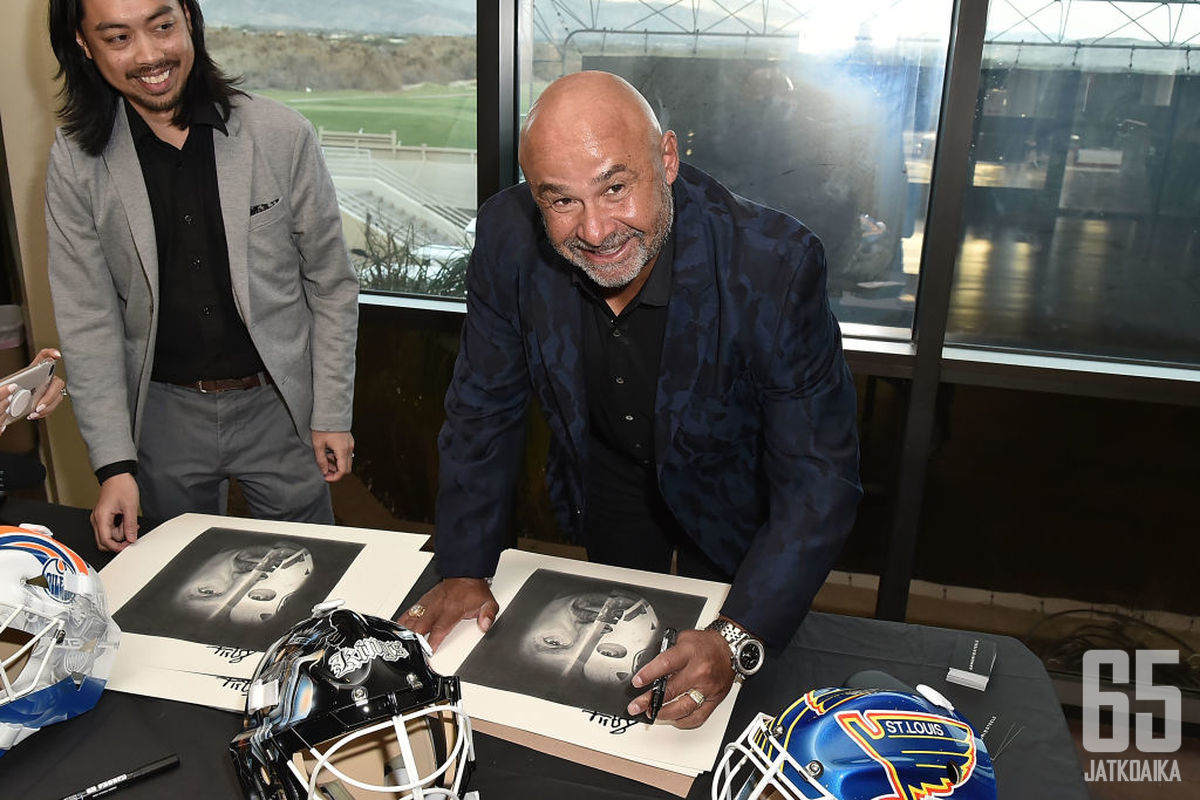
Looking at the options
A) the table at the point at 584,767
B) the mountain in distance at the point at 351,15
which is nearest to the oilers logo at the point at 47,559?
the table at the point at 584,767

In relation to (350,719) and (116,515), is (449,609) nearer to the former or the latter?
(350,719)

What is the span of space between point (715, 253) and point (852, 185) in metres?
1.27

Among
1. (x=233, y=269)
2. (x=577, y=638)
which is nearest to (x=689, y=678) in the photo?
(x=577, y=638)

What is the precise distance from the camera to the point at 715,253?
1353 millimetres

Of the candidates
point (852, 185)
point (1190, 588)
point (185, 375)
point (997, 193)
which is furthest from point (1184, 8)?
point (185, 375)

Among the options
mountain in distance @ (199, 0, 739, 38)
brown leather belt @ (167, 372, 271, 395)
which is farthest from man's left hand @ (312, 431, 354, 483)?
mountain in distance @ (199, 0, 739, 38)

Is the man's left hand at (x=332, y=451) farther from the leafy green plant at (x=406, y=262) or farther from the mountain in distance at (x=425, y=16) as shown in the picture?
the mountain in distance at (x=425, y=16)

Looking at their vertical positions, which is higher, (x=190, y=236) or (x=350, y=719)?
(x=190, y=236)

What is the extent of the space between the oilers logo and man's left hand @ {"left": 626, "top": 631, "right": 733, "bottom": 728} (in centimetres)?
65

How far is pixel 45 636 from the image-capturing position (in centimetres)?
101

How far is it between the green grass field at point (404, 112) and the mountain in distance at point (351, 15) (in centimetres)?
17

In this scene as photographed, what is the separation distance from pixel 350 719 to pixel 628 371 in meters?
0.73

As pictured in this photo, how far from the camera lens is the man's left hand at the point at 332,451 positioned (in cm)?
185

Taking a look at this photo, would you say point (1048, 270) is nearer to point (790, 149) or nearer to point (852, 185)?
point (852, 185)
